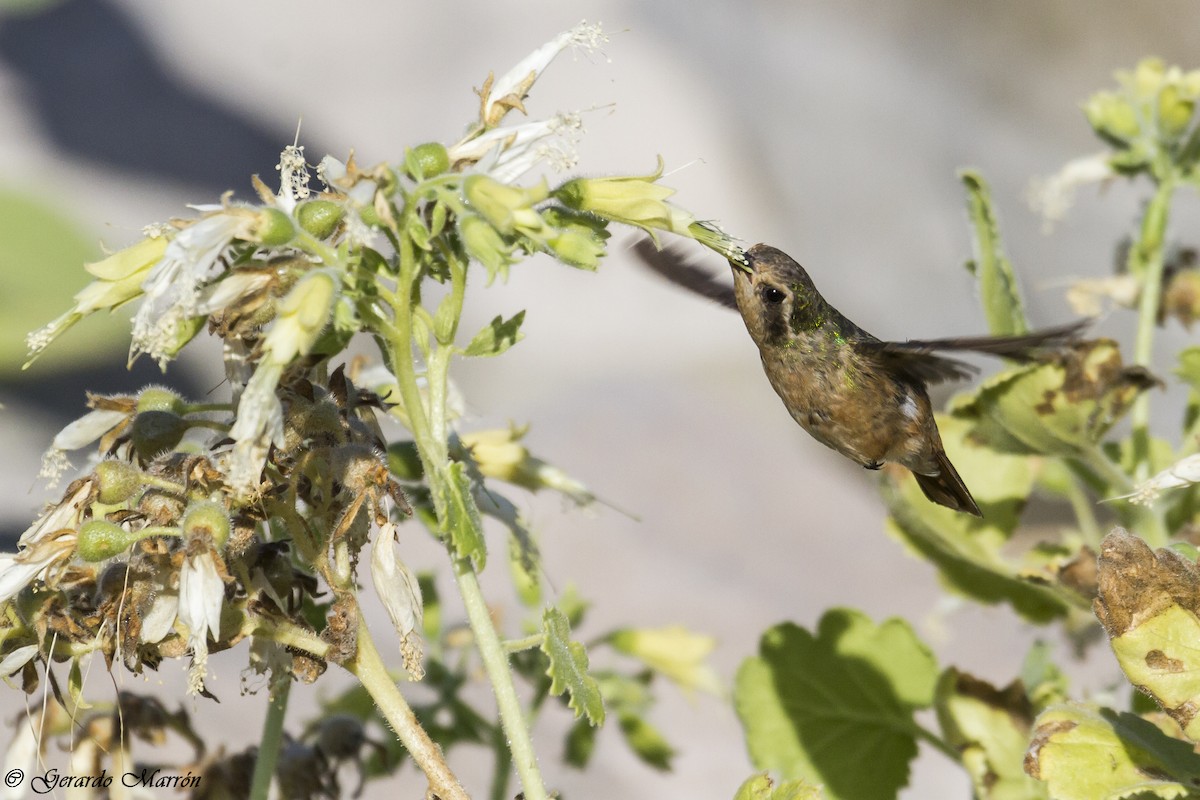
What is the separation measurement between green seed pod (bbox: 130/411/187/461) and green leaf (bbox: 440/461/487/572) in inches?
10.5

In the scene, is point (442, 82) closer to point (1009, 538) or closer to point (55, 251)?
point (55, 251)

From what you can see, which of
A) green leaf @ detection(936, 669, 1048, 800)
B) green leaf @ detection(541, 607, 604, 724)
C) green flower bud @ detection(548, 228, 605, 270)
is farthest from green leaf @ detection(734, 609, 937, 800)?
green flower bud @ detection(548, 228, 605, 270)

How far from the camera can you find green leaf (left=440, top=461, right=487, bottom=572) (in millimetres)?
999

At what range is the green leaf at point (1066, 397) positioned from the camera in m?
1.58

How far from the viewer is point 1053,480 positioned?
6.69ft

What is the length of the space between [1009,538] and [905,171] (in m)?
3.45

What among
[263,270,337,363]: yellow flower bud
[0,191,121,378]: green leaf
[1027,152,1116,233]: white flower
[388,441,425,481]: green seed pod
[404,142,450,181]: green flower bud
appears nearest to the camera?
[263,270,337,363]: yellow flower bud

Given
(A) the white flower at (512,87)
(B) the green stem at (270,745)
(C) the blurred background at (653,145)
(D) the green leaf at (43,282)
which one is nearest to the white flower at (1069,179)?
(A) the white flower at (512,87)

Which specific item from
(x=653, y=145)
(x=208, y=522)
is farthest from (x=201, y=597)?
(x=653, y=145)

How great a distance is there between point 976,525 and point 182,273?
1239 mm

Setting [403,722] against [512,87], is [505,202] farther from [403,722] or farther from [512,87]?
[403,722]

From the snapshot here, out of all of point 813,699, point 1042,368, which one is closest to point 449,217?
point 1042,368

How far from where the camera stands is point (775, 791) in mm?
1138

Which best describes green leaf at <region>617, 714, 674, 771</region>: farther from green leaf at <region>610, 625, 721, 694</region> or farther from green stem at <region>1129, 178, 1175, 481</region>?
green stem at <region>1129, 178, 1175, 481</region>
